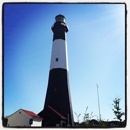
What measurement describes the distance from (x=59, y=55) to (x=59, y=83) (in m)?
1.28

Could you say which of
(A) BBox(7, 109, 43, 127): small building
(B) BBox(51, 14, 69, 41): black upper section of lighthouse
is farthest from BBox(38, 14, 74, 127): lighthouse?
(A) BBox(7, 109, 43, 127): small building

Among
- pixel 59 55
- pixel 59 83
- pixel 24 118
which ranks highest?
pixel 59 55

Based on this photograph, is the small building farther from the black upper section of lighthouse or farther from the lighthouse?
the black upper section of lighthouse

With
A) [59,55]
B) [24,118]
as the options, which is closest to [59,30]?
[59,55]

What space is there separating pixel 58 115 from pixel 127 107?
12.4 ft

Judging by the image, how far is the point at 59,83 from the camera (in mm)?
9117

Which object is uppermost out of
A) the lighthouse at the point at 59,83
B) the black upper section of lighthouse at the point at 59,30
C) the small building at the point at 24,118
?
the black upper section of lighthouse at the point at 59,30

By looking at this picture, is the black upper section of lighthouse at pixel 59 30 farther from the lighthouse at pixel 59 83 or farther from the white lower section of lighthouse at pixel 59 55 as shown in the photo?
the white lower section of lighthouse at pixel 59 55

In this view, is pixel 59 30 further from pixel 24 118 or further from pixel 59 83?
pixel 24 118

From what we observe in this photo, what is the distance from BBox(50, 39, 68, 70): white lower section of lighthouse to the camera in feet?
31.0

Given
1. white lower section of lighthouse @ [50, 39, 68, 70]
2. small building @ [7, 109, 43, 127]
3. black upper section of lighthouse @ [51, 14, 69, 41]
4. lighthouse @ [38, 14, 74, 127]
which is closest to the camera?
small building @ [7, 109, 43, 127]

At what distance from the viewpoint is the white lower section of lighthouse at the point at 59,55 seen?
31.0ft

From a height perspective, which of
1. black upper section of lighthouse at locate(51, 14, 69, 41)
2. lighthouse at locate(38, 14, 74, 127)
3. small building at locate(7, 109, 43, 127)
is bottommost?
small building at locate(7, 109, 43, 127)

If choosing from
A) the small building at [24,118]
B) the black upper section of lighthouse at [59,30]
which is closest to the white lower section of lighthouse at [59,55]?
the black upper section of lighthouse at [59,30]
